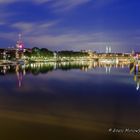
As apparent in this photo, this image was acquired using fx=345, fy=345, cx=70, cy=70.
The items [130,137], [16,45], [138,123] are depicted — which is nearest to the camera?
[130,137]

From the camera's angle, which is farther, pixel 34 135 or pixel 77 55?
pixel 77 55

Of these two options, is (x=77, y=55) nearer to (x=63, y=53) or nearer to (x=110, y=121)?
(x=63, y=53)

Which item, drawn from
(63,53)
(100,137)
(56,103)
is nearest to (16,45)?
(63,53)

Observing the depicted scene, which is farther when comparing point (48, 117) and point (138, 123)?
point (48, 117)

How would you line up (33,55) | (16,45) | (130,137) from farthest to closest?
(16,45), (33,55), (130,137)

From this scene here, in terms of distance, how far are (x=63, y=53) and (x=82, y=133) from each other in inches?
5259

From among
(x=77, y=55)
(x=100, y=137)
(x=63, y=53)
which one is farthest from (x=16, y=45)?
(x=100, y=137)

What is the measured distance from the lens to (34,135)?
10258 mm

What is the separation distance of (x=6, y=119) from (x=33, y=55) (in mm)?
98101

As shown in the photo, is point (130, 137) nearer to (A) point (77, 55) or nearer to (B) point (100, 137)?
(B) point (100, 137)

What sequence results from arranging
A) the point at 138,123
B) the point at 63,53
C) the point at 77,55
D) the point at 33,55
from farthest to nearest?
the point at 77,55 < the point at 63,53 < the point at 33,55 < the point at 138,123

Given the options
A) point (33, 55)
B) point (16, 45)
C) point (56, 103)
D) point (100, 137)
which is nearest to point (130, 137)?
point (100, 137)

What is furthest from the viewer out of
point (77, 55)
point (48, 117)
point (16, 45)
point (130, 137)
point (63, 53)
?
point (77, 55)

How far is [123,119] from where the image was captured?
41.5 ft
